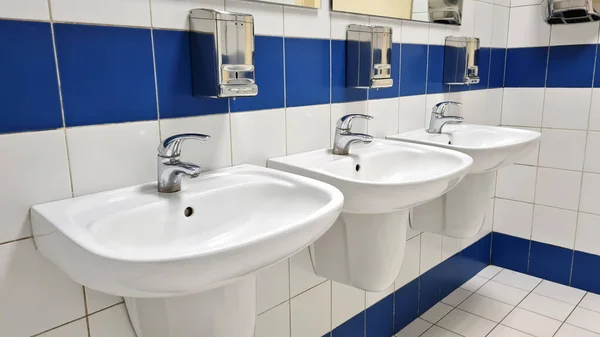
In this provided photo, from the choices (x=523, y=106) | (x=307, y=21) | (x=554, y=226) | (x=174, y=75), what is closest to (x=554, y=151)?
(x=523, y=106)

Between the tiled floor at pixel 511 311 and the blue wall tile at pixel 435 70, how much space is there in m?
1.11

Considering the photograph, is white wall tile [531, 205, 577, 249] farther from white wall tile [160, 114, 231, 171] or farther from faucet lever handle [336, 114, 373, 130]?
white wall tile [160, 114, 231, 171]

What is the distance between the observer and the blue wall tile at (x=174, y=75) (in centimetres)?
116

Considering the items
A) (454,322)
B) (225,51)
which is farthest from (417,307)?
(225,51)

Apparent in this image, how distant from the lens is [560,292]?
257 centimetres

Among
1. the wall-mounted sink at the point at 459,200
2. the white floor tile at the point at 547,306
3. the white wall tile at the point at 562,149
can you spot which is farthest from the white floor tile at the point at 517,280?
the wall-mounted sink at the point at 459,200

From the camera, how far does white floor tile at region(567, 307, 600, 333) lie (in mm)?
2225

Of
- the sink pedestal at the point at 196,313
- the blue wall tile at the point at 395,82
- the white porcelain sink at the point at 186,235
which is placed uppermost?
the blue wall tile at the point at 395,82

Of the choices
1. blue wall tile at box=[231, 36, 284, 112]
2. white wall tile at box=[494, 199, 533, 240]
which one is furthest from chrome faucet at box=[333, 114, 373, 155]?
white wall tile at box=[494, 199, 533, 240]

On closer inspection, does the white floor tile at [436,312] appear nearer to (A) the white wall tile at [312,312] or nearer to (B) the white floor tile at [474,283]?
(B) the white floor tile at [474,283]

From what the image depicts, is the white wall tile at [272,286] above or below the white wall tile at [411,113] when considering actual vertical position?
below

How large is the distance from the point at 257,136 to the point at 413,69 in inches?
35.4

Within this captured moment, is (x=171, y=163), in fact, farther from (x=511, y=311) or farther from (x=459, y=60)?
(x=511, y=311)

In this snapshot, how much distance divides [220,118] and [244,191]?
9.5 inches
